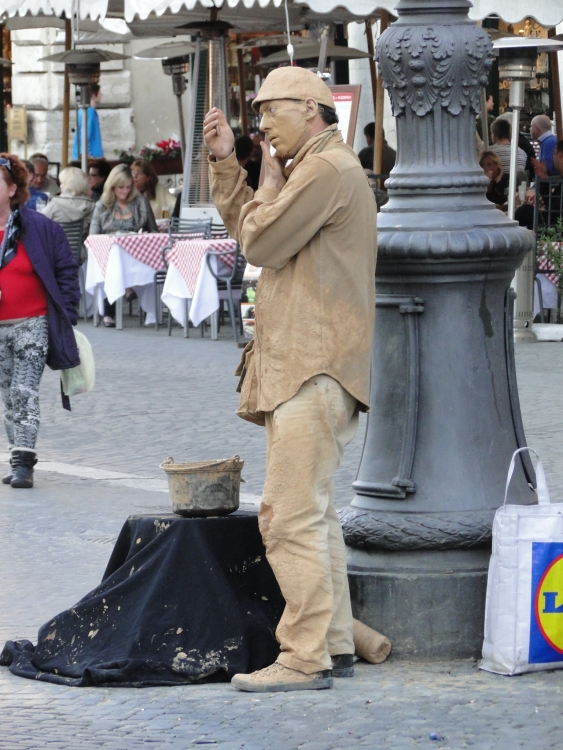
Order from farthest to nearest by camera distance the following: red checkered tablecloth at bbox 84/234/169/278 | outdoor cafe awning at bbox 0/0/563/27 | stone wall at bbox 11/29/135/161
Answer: stone wall at bbox 11/29/135/161 < red checkered tablecloth at bbox 84/234/169/278 < outdoor cafe awning at bbox 0/0/563/27

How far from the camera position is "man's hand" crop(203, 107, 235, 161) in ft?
14.4

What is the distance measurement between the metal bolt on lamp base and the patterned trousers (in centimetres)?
335

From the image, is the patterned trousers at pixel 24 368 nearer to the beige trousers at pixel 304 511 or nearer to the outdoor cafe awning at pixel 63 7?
the beige trousers at pixel 304 511

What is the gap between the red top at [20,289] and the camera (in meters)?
7.65

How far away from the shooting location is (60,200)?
609 inches

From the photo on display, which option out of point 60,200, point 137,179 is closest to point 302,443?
point 60,200

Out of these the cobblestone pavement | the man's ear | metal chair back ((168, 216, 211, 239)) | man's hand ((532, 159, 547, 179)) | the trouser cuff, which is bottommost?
the cobblestone pavement

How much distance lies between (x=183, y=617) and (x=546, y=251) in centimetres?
925

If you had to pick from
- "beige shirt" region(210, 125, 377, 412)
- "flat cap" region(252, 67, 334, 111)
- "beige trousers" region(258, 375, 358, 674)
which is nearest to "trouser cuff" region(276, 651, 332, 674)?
Answer: "beige trousers" region(258, 375, 358, 674)

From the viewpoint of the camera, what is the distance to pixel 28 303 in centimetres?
770

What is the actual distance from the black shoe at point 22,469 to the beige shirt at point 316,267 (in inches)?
145

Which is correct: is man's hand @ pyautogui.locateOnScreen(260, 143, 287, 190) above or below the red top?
above

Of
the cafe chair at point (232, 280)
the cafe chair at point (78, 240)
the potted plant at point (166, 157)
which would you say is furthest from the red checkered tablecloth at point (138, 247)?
the potted plant at point (166, 157)

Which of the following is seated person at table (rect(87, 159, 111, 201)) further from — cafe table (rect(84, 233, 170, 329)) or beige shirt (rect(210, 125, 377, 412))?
beige shirt (rect(210, 125, 377, 412))
